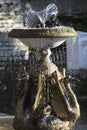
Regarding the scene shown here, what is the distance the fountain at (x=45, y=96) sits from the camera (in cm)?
743

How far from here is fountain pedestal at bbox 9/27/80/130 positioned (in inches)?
292

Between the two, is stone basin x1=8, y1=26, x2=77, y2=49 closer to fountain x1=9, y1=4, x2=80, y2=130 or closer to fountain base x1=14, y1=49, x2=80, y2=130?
fountain x1=9, y1=4, x2=80, y2=130

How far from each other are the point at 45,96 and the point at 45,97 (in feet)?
0.04

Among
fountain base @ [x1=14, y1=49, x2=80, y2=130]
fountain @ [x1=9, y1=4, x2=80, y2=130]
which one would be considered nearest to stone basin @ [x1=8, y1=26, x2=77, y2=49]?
fountain @ [x1=9, y1=4, x2=80, y2=130]

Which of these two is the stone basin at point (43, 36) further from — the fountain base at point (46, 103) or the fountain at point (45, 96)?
the fountain base at point (46, 103)

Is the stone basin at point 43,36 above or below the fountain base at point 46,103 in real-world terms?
above

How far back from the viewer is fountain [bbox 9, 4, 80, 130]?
7.43m

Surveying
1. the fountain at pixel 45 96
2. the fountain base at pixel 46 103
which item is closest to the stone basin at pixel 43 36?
the fountain at pixel 45 96

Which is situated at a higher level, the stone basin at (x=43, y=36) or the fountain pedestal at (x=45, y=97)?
the stone basin at (x=43, y=36)

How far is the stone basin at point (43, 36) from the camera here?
24.6 ft

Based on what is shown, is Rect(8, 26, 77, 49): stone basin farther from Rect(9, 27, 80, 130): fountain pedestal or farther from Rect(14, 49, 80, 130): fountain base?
Rect(14, 49, 80, 130): fountain base

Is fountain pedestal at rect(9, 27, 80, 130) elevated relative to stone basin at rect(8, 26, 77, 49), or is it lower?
lower

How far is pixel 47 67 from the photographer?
7.60 m

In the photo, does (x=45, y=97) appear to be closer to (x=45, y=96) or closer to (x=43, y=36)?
(x=45, y=96)
